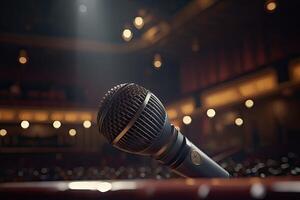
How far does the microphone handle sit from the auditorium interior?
480 centimetres

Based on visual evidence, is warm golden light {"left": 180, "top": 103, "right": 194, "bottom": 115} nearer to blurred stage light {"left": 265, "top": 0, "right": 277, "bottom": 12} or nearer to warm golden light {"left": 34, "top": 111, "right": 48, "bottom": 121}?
warm golden light {"left": 34, "top": 111, "right": 48, "bottom": 121}

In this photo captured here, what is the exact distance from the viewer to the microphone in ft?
3.07

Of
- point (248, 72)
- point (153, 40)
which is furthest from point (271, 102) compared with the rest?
point (153, 40)

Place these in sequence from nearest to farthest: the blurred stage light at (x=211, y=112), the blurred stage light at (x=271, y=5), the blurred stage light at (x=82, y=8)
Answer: the blurred stage light at (x=271, y=5), the blurred stage light at (x=82, y=8), the blurred stage light at (x=211, y=112)

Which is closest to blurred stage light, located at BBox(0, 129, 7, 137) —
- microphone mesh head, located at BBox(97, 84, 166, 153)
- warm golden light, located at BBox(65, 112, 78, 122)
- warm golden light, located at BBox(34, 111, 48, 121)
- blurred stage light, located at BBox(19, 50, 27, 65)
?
warm golden light, located at BBox(34, 111, 48, 121)

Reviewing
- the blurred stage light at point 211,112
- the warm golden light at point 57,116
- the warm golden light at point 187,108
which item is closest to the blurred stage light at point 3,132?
the warm golden light at point 57,116

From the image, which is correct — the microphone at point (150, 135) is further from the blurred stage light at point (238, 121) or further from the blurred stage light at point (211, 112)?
the blurred stage light at point (211, 112)

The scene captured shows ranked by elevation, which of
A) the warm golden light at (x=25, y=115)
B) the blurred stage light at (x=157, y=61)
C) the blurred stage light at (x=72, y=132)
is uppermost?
the blurred stage light at (x=157, y=61)

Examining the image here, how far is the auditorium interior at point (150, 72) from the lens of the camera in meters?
7.97

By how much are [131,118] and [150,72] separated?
12.8 metres

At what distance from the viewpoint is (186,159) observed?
3.08 feet

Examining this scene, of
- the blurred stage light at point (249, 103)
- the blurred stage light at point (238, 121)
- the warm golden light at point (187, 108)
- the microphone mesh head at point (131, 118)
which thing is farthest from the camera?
the warm golden light at point (187, 108)

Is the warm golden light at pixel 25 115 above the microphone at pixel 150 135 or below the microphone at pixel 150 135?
above

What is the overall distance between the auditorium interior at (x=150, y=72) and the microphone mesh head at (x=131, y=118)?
485 centimetres
